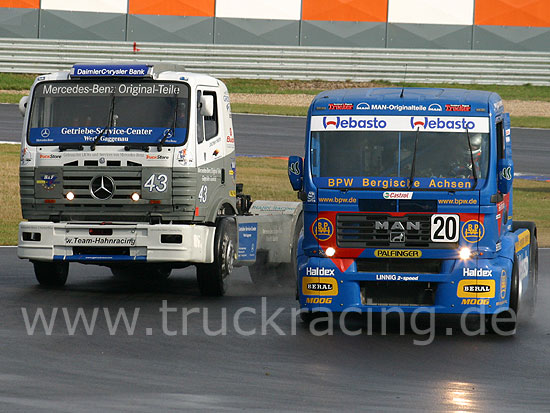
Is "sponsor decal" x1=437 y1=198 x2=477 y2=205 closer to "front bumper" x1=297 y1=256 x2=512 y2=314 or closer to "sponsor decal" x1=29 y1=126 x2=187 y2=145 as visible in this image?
"front bumper" x1=297 y1=256 x2=512 y2=314

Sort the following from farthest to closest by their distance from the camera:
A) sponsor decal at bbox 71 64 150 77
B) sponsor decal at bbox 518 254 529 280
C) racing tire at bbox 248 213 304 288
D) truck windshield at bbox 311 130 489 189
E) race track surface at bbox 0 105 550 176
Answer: race track surface at bbox 0 105 550 176 → racing tire at bbox 248 213 304 288 → sponsor decal at bbox 71 64 150 77 → sponsor decal at bbox 518 254 529 280 → truck windshield at bbox 311 130 489 189

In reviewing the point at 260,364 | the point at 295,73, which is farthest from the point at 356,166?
the point at 295,73

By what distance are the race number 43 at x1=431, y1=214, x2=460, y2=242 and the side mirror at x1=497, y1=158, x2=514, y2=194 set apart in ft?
1.89

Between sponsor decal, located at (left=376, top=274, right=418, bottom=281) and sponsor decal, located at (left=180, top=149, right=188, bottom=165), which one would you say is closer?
sponsor decal, located at (left=376, top=274, right=418, bottom=281)

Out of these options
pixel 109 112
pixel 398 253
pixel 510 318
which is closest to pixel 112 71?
pixel 109 112

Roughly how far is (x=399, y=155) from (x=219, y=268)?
11.1 ft

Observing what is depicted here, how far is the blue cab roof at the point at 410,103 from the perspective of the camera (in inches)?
488

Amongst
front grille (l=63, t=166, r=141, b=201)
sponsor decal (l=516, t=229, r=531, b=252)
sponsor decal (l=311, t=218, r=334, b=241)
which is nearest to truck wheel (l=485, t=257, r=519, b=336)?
sponsor decal (l=516, t=229, r=531, b=252)

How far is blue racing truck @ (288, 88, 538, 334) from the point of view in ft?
39.5

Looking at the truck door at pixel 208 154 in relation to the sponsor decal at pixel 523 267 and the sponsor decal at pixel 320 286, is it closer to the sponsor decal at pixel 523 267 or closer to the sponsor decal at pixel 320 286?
the sponsor decal at pixel 320 286

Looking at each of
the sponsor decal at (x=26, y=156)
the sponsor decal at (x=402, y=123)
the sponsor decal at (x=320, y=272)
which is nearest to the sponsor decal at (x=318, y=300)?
the sponsor decal at (x=320, y=272)

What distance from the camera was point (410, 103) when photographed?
12516mm

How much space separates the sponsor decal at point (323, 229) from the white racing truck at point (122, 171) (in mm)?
2532

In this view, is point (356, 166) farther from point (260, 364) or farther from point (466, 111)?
point (260, 364)
